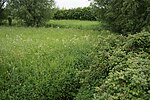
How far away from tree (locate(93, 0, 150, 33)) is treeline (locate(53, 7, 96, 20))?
7.66m

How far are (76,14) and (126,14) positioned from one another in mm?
11119

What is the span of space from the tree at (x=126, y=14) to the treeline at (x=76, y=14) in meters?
7.66

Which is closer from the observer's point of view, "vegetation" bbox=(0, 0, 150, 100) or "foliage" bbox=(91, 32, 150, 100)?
"foliage" bbox=(91, 32, 150, 100)

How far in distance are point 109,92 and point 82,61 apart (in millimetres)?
3114

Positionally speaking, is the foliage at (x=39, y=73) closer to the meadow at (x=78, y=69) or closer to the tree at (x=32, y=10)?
the meadow at (x=78, y=69)

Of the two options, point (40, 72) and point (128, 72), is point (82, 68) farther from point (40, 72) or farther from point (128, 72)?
point (128, 72)

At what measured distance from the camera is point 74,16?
22.2 meters

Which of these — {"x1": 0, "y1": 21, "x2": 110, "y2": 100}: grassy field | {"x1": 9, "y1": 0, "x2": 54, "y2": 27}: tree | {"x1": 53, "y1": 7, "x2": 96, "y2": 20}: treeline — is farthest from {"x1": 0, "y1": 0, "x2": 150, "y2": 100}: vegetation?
{"x1": 53, "y1": 7, "x2": 96, "y2": 20}: treeline

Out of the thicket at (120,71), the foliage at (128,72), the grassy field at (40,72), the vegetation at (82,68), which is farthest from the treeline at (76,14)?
the foliage at (128,72)

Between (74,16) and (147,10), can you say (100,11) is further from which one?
(74,16)

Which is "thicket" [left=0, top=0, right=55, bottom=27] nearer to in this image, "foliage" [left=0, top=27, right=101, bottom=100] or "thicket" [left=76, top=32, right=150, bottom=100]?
"foliage" [left=0, top=27, right=101, bottom=100]

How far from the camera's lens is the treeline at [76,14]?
71.0ft

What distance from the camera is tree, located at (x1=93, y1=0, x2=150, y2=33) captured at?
33.4ft

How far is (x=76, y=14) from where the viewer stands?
2209 centimetres
